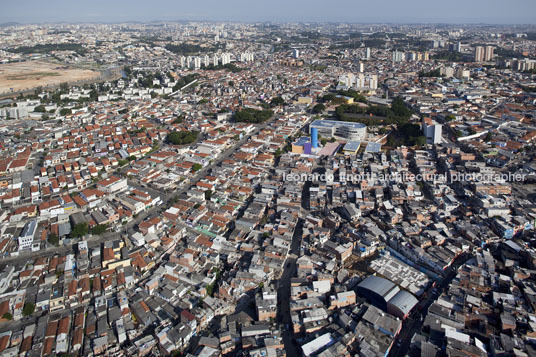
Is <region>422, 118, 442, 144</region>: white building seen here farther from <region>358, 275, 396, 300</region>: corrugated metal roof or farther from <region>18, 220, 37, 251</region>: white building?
<region>18, 220, 37, 251</region>: white building

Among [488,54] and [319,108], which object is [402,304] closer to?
[319,108]

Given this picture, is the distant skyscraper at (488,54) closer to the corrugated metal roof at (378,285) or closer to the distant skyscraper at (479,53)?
the distant skyscraper at (479,53)

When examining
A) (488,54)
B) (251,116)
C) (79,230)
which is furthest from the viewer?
(488,54)

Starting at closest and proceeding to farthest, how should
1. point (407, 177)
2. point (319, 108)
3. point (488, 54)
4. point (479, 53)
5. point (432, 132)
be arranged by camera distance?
point (407, 177) → point (432, 132) → point (319, 108) → point (479, 53) → point (488, 54)

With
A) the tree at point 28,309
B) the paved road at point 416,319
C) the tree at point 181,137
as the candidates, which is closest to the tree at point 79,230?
the tree at point 28,309

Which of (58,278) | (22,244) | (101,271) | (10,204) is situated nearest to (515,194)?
(101,271)

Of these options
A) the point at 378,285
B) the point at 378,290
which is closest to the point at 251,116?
the point at 378,285
